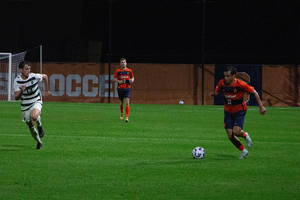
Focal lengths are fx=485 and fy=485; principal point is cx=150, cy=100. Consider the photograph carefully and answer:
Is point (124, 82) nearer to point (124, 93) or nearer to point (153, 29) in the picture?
point (124, 93)

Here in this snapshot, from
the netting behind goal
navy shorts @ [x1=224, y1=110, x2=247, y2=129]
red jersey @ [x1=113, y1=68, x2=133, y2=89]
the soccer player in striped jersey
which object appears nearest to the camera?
navy shorts @ [x1=224, y1=110, x2=247, y2=129]

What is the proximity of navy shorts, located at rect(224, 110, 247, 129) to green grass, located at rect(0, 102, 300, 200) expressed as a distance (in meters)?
0.66

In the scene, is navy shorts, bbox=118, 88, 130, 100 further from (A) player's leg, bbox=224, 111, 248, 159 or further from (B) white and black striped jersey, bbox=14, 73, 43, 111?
(A) player's leg, bbox=224, 111, 248, 159

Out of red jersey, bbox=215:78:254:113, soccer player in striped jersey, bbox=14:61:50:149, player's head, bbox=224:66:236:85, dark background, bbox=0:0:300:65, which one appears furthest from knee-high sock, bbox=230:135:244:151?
dark background, bbox=0:0:300:65

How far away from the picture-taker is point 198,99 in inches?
1180

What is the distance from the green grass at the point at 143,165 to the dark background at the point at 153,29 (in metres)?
20.9

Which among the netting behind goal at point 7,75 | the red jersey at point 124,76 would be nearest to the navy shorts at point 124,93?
the red jersey at point 124,76

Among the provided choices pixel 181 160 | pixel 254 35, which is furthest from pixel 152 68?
pixel 181 160

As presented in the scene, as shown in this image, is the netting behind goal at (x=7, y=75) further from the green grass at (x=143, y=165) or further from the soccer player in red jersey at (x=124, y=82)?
the green grass at (x=143, y=165)

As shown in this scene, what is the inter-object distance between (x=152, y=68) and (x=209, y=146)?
62.4ft

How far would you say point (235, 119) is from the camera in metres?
9.68

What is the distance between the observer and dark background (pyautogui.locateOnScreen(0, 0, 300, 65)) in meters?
35.1

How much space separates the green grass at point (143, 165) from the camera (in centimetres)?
664

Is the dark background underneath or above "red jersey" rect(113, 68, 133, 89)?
above
